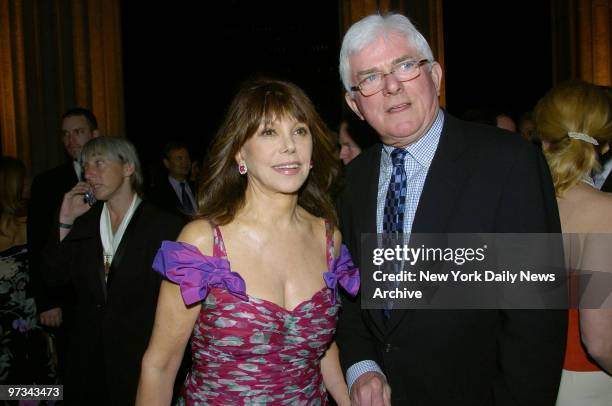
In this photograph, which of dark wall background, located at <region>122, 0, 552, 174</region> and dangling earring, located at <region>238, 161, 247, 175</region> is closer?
dangling earring, located at <region>238, 161, 247, 175</region>

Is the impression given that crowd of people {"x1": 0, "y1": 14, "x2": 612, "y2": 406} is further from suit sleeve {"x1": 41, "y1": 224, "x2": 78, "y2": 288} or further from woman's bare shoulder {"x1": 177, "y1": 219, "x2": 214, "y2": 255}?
suit sleeve {"x1": 41, "y1": 224, "x2": 78, "y2": 288}

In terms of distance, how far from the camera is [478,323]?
5.41 feet

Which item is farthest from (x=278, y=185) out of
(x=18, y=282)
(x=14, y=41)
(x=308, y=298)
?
(x=14, y=41)

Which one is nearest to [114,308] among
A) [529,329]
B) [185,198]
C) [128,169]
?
[128,169]

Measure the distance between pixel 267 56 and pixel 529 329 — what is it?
235 inches

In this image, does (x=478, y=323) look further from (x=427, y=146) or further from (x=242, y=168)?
(x=242, y=168)

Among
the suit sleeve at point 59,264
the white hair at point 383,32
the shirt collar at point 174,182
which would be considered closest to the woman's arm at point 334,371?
the white hair at point 383,32

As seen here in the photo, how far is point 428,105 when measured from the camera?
6.00ft

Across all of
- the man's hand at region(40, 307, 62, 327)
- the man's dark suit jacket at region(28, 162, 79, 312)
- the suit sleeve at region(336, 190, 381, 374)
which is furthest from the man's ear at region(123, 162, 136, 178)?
the suit sleeve at region(336, 190, 381, 374)

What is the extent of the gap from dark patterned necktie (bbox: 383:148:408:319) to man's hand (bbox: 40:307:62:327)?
259 centimetres

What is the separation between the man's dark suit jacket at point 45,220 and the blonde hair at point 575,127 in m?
2.68

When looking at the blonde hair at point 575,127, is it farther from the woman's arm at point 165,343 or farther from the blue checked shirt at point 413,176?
the woman's arm at point 165,343

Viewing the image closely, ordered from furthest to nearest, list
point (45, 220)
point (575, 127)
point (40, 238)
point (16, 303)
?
point (45, 220), point (40, 238), point (16, 303), point (575, 127)

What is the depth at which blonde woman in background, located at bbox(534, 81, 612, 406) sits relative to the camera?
1860mm
